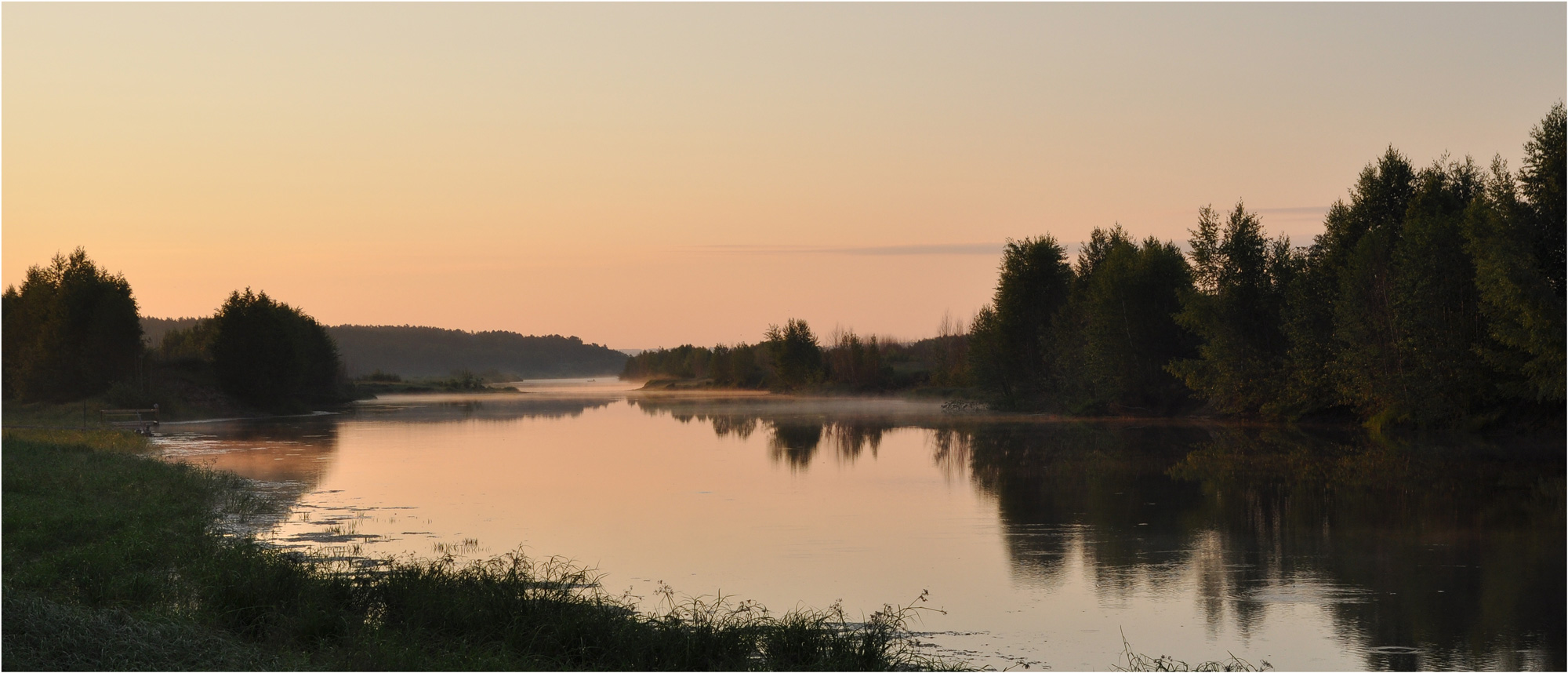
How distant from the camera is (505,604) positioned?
9.40 m

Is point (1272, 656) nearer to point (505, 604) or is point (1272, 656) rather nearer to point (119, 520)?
point (505, 604)

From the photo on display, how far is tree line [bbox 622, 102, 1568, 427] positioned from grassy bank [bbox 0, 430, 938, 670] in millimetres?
26356

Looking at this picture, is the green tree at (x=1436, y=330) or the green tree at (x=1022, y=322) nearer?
the green tree at (x=1436, y=330)

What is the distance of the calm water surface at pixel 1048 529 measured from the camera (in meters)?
10.2

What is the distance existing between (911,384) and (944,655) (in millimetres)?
78107

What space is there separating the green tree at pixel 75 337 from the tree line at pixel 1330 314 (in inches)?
1662

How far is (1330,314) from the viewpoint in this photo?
4028cm

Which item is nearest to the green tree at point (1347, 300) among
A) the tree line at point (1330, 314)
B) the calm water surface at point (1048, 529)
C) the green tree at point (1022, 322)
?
the tree line at point (1330, 314)

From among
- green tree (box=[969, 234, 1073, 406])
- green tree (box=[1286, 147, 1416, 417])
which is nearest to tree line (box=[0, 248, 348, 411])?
green tree (box=[969, 234, 1073, 406])

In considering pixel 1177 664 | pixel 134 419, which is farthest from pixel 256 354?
pixel 1177 664

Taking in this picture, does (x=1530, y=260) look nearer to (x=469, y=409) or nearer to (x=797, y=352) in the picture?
(x=469, y=409)

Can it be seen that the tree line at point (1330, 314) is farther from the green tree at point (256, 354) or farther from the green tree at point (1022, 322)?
the green tree at point (256, 354)

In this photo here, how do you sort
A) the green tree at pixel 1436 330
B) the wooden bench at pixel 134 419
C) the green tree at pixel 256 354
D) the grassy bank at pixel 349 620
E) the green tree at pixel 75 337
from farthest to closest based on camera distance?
the green tree at pixel 256 354
the green tree at pixel 75 337
the wooden bench at pixel 134 419
the green tree at pixel 1436 330
the grassy bank at pixel 349 620

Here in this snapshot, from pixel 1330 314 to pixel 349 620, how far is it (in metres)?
38.9
